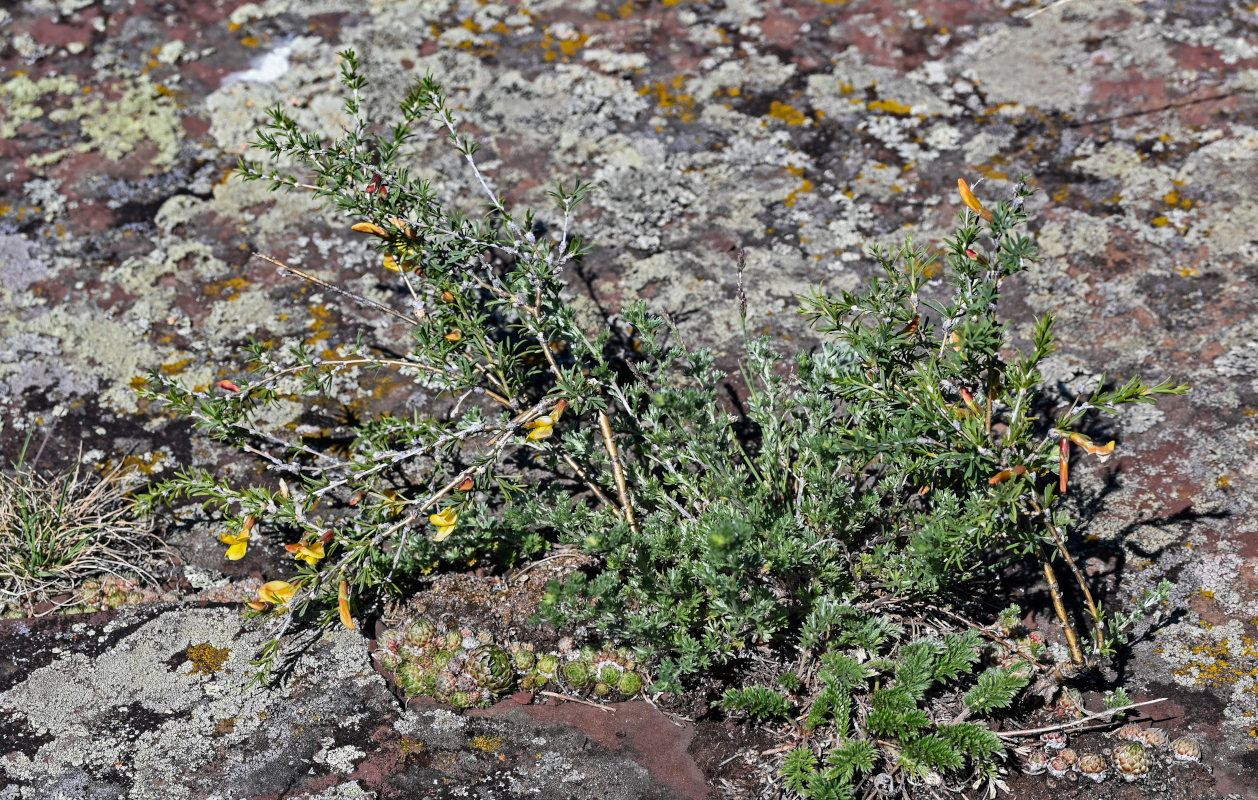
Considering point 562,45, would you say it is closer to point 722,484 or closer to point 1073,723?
point 722,484

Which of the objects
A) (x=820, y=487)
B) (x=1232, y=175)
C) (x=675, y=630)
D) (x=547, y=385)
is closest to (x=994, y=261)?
(x=820, y=487)

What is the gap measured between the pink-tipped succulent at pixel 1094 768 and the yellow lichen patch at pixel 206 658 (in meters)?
2.34

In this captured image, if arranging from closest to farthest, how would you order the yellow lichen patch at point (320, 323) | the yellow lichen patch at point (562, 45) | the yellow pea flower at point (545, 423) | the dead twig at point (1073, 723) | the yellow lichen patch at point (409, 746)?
the dead twig at point (1073, 723)
the yellow lichen patch at point (409, 746)
the yellow pea flower at point (545, 423)
the yellow lichen patch at point (320, 323)
the yellow lichen patch at point (562, 45)

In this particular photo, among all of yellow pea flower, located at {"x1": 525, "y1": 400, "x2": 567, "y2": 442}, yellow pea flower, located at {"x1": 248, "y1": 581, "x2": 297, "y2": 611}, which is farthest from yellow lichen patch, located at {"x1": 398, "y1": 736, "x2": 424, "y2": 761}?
yellow pea flower, located at {"x1": 525, "y1": 400, "x2": 567, "y2": 442}

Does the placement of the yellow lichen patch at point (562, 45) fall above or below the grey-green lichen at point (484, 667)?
above

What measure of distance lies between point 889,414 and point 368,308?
213 centimetres

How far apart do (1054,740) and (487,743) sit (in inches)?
58.4

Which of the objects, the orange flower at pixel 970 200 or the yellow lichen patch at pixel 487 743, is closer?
the yellow lichen patch at pixel 487 743

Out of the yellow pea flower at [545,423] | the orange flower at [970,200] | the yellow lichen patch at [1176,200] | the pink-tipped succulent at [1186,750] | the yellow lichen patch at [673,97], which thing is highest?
the orange flower at [970,200]

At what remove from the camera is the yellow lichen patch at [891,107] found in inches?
171

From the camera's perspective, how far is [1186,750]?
2354mm

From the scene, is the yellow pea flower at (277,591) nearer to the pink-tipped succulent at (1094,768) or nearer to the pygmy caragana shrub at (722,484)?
the pygmy caragana shrub at (722,484)

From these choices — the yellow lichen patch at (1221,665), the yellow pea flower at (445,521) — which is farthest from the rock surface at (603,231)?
the yellow pea flower at (445,521)

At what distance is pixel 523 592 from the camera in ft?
9.82
